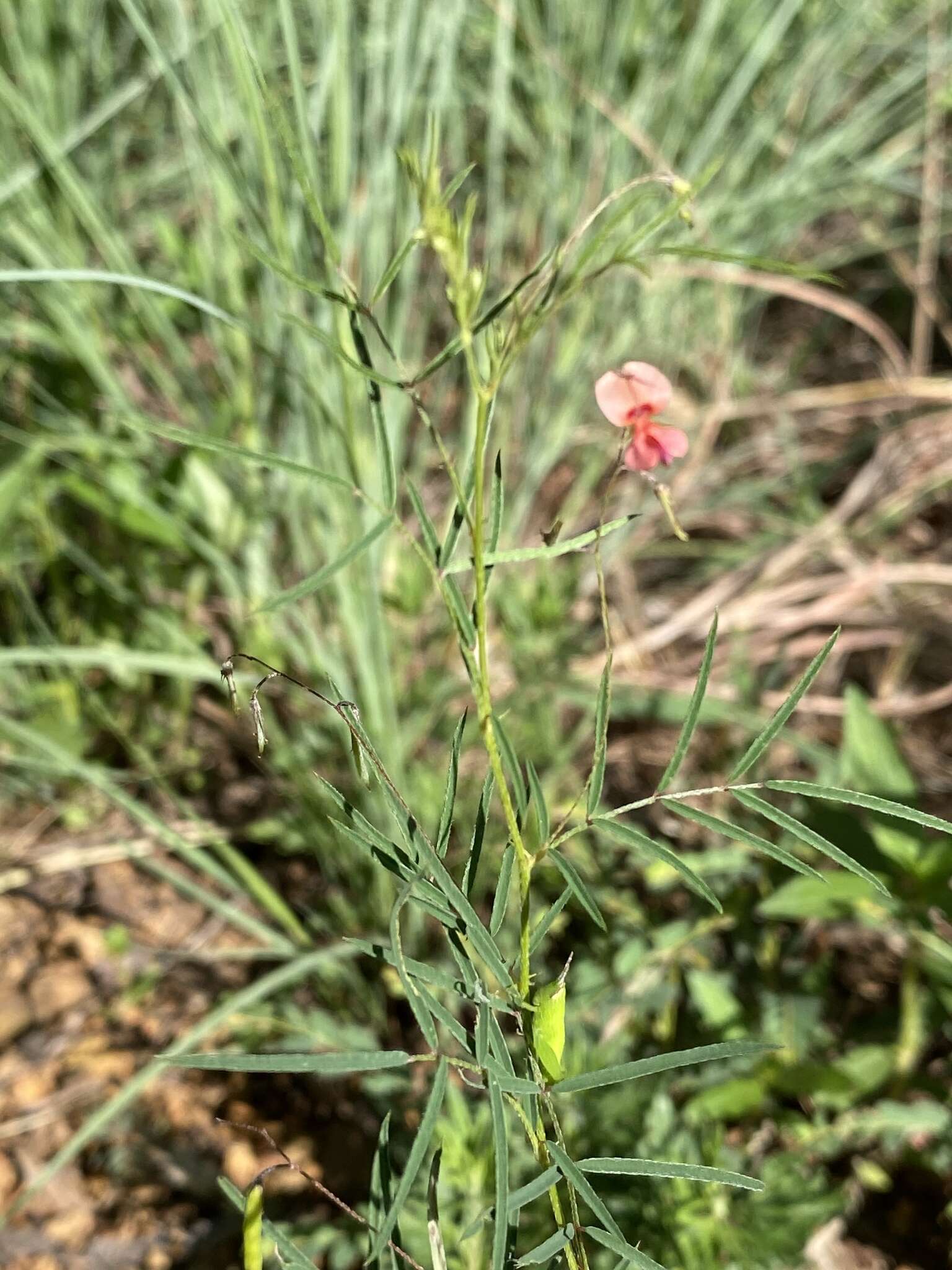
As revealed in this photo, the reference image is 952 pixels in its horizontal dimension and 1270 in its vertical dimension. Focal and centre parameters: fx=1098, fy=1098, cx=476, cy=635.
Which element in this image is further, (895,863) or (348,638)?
(348,638)

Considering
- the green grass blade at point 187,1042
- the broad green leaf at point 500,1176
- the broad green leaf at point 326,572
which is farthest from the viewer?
the green grass blade at point 187,1042

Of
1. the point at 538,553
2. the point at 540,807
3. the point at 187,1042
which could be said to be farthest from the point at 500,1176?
the point at 187,1042

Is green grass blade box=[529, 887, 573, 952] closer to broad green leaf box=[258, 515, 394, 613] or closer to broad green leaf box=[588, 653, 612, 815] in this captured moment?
broad green leaf box=[588, 653, 612, 815]

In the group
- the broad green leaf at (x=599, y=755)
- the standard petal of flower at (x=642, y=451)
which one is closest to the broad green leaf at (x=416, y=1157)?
the broad green leaf at (x=599, y=755)

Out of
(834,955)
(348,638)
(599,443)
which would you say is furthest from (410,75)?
(834,955)

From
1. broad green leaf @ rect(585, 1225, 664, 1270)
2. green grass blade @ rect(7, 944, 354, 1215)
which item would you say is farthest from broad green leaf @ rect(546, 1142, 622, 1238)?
green grass blade @ rect(7, 944, 354, 1215)

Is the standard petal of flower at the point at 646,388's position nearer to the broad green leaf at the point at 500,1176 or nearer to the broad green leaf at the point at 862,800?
the broad green leaf at the point at 862,800

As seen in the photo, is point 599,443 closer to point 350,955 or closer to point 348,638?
point 348,638
